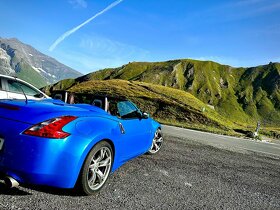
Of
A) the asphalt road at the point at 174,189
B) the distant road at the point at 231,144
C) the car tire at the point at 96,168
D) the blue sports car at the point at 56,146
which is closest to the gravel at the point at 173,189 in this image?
the asphalt road at the point at 174,189

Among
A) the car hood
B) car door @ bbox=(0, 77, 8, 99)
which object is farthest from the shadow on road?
car door @ bbox=(0, 77, 8, 99)

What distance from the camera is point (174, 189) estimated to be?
5.33 metres

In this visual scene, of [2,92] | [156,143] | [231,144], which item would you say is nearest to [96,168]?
[156,143]

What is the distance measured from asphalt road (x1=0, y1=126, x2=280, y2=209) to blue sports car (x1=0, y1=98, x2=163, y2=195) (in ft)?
0.98

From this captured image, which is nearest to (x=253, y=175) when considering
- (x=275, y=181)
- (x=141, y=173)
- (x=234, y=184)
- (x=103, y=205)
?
(x=275, y=181)

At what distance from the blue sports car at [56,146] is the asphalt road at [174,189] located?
30cm

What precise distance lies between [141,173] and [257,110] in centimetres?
19719

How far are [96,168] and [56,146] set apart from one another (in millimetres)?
915

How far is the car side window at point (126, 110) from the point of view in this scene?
5914 millimetres

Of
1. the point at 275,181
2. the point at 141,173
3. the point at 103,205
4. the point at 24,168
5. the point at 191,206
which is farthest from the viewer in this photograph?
the point at 275,181

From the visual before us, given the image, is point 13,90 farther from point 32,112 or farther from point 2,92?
point 32,112

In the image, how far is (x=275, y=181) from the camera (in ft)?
23.1

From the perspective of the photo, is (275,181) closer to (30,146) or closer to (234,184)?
(234,184)

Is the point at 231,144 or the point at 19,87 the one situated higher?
the point at 19,87
